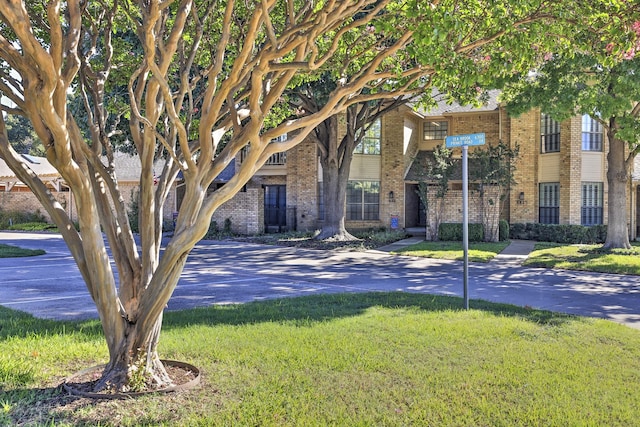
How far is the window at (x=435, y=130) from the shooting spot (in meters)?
29.7

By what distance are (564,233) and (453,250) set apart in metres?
6.64

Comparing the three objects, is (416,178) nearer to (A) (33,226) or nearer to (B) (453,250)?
(B) (453,250)

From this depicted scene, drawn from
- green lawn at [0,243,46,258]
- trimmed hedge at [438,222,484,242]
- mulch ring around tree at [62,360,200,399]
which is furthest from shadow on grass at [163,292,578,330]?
trimmed hedge at [438,222,484,242]

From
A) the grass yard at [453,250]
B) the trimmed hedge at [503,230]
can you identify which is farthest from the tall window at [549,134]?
the grass yard at [453,250]

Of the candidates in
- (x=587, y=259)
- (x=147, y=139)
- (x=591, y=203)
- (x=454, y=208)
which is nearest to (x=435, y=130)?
(x=454, y=208)

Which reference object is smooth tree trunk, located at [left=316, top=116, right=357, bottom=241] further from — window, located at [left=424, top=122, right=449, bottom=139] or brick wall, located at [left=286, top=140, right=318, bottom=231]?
window, located at [left=424, top=122, right=449, bottom=139]

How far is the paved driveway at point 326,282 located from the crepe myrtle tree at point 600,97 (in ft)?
14.6

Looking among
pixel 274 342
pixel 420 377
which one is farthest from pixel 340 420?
pixel 274 342

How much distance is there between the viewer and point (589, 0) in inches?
275

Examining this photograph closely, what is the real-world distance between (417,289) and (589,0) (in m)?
6.76

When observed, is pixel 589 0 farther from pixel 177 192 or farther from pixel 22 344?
pixel 177 192

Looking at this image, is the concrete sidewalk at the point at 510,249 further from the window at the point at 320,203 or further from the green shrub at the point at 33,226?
the green shrub at the point at 33,226

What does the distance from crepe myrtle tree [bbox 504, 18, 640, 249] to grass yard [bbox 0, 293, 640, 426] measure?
711 centimetres

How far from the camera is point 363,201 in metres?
28.1
